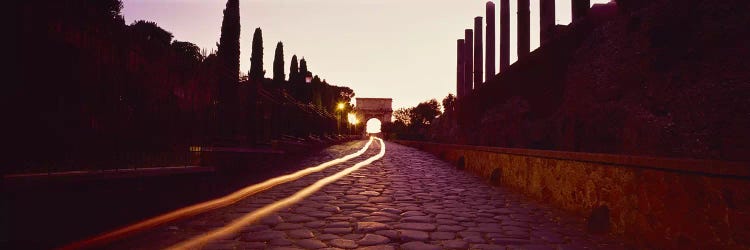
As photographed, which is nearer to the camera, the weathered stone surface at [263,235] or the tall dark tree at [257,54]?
the weathered stone surface at [263,235]

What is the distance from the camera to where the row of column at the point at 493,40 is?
9.84 meters

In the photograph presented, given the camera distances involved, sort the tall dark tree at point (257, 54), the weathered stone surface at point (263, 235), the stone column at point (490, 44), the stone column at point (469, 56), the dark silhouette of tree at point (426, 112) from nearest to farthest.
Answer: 1. the weathered stone surface at point (263, 235)
2. the stone column at point (490, 44)
3. the stone column at point (469, 56)
4. the tall dark tree at point (257, 54)
5. the dark silhouette of tree at point (426, 112)

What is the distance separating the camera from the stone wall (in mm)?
2637

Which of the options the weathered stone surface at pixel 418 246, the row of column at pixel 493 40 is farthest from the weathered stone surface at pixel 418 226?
the row of column at pixel 493 40

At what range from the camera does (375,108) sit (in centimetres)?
8881

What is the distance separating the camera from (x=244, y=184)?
7164 mm

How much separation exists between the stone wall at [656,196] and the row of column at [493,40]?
473 cm

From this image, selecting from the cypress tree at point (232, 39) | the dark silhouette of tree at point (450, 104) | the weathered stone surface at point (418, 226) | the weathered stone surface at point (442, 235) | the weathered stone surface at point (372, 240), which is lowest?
the weathered stone surface at point (442, 235)

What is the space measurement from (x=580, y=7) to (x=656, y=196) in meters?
6.42

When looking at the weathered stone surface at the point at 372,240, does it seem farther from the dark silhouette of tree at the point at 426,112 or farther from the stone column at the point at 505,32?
the dark silhouette of tree at the point at 426,112

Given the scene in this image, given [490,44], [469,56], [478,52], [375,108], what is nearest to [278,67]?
[469,56]

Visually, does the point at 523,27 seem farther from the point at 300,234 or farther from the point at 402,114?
the point at 402,114

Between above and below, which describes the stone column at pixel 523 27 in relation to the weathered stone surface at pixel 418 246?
above

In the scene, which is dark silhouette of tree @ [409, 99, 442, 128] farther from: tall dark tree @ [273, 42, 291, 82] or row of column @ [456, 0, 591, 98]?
row of column @ [456, 0, 591, 98]
